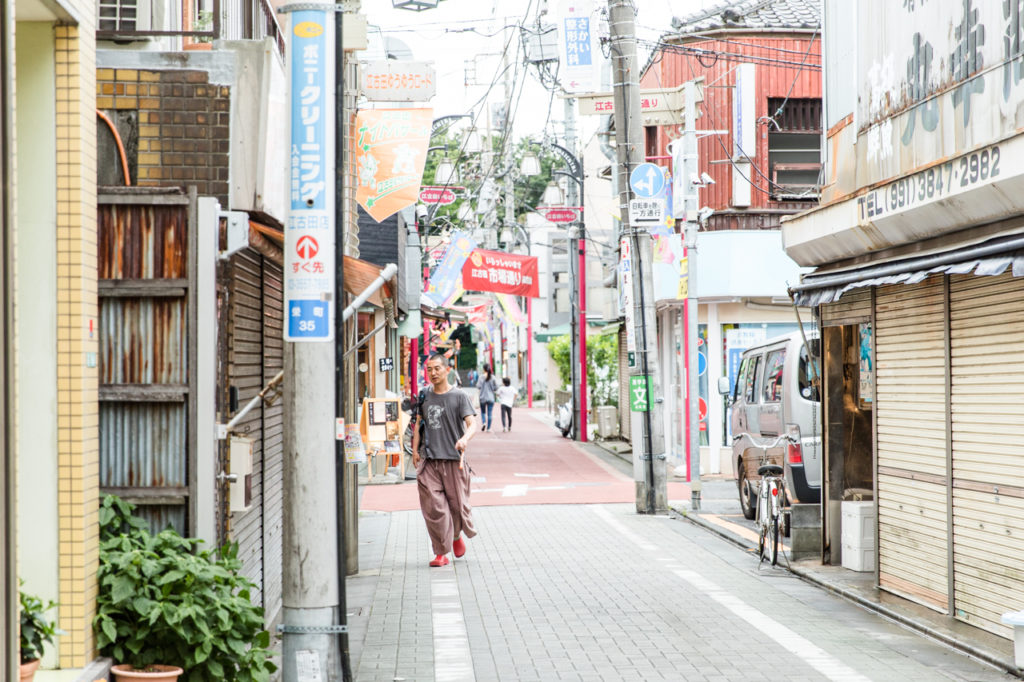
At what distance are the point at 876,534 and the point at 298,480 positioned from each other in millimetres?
6397

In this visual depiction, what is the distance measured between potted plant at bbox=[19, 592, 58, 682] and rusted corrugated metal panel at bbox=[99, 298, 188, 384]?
1590 mm

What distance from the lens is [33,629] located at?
528 cm

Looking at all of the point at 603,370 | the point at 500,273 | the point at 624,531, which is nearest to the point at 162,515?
the point at 624,531

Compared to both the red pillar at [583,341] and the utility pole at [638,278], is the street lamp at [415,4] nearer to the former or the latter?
the utility pole at [638,278]

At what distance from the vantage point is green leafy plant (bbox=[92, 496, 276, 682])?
6043mm

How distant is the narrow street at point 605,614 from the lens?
782 centimetres

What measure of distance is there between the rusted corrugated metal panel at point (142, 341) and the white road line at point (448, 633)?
2.57m

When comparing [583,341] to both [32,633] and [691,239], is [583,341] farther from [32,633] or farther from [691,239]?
[32,633]

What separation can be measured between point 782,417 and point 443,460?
4.93 meters

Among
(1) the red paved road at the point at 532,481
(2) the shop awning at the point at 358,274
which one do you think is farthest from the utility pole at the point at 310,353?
(1) the red paved road at the point at 532,481

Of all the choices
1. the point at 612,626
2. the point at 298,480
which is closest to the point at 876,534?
A: the point at 612,626

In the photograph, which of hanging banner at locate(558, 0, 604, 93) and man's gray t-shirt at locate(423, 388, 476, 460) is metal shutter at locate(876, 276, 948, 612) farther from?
hanging banner at locate(558, 0, 604, 93)

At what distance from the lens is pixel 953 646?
8.41 m

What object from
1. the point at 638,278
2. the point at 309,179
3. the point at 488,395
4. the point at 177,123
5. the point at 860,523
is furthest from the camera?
the point at 488,395
